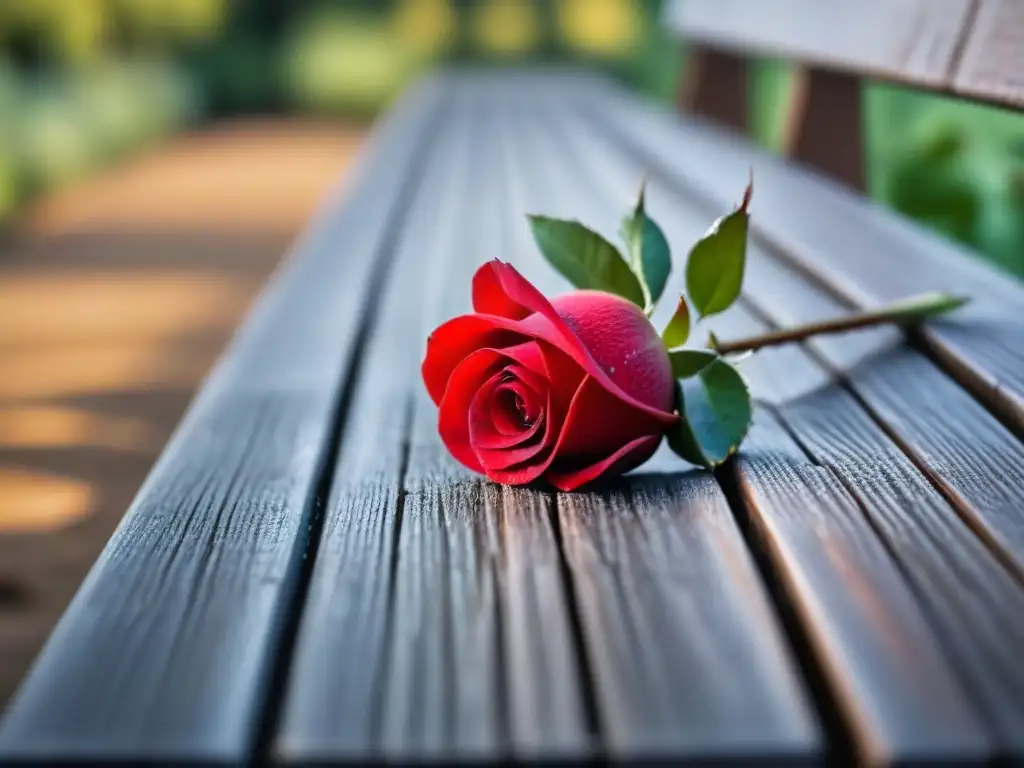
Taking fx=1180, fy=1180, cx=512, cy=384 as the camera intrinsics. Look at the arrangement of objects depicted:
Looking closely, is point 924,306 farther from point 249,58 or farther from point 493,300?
point 249,58

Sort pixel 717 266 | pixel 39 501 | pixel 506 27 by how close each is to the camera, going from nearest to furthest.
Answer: pixel 717 266, pixel 39 501, pixel 506 27

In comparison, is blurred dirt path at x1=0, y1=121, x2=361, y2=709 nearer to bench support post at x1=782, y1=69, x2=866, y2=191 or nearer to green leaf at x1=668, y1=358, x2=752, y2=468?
Answer: green leaf at x1=668, y1=358, x2=752, y2=468

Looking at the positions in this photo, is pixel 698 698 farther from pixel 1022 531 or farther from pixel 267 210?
pixel 267 210

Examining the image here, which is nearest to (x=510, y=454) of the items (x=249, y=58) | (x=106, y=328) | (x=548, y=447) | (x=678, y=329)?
(x=548, y=447)

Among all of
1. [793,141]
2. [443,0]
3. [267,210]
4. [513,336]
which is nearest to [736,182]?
[793,141]

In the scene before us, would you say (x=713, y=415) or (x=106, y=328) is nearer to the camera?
(x=713, y=415)

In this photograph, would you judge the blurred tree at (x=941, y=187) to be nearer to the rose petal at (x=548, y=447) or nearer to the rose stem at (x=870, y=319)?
the rose stem at (x=870, y=319)

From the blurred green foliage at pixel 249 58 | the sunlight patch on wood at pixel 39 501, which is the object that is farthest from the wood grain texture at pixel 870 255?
the blurred green foliage at pixel 249 58
